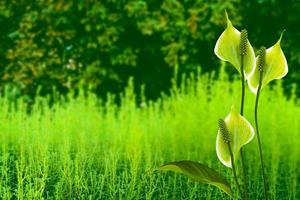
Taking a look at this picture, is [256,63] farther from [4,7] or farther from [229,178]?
[4,7]

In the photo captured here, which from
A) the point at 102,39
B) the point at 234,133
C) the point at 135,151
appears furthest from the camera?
the point at 102,39

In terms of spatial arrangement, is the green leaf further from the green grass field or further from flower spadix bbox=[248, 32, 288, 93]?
the green grass field

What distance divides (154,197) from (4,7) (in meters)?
4.55

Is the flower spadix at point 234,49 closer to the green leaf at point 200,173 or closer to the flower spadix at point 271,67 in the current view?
the flower spadix at point 271,67

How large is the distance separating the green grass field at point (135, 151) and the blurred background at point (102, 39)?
173 centimetres

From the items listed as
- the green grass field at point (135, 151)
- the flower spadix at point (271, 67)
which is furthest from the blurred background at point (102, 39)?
the flower spadix at point (271, 67)

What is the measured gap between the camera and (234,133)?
328cm

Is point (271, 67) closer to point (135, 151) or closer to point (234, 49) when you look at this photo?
point (234, 49)

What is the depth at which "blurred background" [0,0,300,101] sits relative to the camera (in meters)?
8.50

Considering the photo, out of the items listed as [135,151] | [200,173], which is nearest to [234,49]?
[200,173]

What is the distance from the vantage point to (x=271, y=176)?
5.30 meters

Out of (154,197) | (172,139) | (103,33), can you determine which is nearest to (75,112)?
(172,139)

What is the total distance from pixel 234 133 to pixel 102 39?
541 centimetres

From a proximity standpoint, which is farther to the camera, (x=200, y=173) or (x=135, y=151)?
(x=135, y=151)
